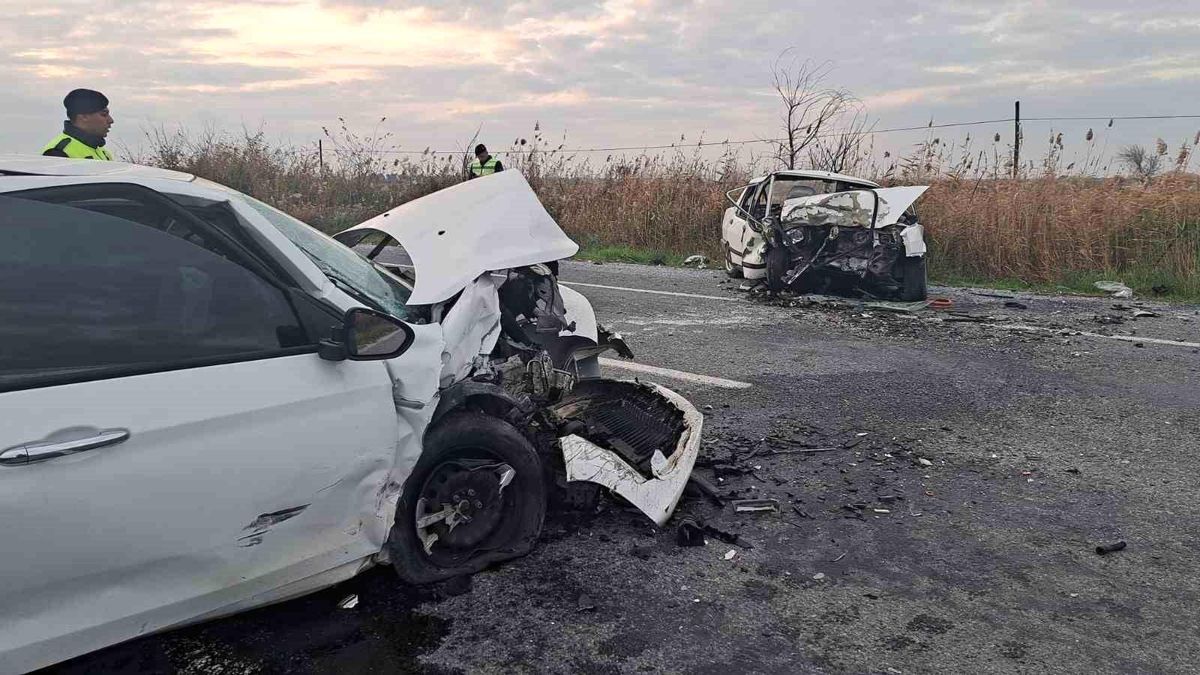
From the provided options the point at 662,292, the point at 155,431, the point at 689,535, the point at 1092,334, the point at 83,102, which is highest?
the point at 83,102

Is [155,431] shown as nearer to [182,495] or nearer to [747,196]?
[182,495]

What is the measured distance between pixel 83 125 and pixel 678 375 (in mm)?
4516

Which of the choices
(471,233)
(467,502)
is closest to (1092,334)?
(471,233)

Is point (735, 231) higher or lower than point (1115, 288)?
higher

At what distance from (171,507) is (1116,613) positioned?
3147 millimetres

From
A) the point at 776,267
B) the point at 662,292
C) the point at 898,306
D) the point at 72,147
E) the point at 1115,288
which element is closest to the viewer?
the point at 72,147

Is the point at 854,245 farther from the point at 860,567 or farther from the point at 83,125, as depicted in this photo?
the point at 83,125

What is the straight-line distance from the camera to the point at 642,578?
3.39 meters

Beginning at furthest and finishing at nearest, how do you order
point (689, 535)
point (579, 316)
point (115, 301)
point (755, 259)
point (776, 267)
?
1. point (755, 259)
2. point (776, 267)
3. point (579, 316)
4. point (689, 535)
5. point (115, 301)

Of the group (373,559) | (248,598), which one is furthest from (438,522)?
(248,598)

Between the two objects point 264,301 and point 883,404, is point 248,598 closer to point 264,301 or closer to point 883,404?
point 264,301

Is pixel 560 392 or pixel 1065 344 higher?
pixel 560 392

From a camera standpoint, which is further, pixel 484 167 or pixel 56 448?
pixel 484 167

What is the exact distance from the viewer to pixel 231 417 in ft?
8.23
